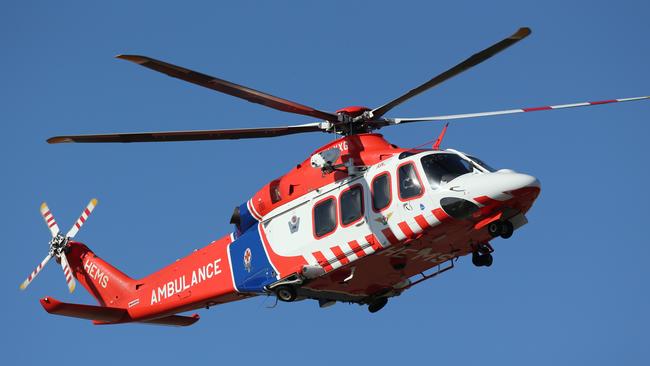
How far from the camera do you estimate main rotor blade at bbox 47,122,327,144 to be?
19.3 m

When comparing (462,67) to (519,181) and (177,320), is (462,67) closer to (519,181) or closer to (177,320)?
(519,181)

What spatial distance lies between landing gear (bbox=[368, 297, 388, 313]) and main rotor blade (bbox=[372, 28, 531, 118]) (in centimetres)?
402

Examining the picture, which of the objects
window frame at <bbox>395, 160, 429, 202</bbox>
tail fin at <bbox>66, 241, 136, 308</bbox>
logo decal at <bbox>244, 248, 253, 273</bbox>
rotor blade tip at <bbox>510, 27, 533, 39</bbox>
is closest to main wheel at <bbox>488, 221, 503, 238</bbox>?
window frame at <bbox>395, 160, 429, 202</bbox>

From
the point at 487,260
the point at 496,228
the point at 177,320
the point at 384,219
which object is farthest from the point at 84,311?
the point at 496,228

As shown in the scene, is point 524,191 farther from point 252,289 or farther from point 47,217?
point 47,217

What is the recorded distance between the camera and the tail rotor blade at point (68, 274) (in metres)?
23.9

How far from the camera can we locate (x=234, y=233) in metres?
21.3

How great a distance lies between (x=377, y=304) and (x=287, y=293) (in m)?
2.37

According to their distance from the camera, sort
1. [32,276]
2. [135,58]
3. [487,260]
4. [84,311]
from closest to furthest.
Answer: [135,58] < [487,260] < [84,311] < [32,276]

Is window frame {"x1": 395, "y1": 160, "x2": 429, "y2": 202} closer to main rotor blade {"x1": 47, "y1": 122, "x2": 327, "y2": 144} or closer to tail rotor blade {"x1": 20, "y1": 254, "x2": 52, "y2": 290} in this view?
main rotor blade {"x1": 47, "y1": 122, "x2": 327, "y2": 144}

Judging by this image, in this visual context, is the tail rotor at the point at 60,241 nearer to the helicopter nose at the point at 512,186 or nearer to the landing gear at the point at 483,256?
the landing gear at the point at 483,256

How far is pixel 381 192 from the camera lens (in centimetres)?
1842

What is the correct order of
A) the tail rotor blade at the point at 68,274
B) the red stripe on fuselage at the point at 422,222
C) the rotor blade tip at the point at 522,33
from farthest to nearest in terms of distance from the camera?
the tail rotor blade at the point at 68,274
the red stripe on fuselage at the point at 422,222
the rotor blade tip at the point at 522,33

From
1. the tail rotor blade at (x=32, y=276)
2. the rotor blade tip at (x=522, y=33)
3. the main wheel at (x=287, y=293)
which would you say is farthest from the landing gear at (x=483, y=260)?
the tail rotor blade at (x=32, y=276)
